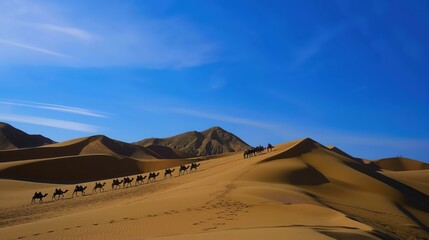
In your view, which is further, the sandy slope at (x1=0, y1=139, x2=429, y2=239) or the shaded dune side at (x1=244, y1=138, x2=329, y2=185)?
the shaded dune side at (x1=244, y1=138, x2=329, y2=185)

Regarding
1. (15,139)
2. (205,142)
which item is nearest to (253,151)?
(15,139)

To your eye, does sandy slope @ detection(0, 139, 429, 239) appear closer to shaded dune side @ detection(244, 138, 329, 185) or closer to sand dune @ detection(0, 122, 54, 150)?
shaded dune side @ detection(244, 138, 329, 185)

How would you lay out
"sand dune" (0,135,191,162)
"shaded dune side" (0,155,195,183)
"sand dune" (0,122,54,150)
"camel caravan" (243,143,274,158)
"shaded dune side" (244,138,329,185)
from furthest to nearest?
"sand dune" (0,122,54,150) < "sand dune" (0,135,191,162) < "shaded dune side" (0,155,195,183) < "camel caravan" (243,143,274,158) < "shaded dune side" (244,138,329,185)

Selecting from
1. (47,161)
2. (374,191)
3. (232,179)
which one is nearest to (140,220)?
(232,179)

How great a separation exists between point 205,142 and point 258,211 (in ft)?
463

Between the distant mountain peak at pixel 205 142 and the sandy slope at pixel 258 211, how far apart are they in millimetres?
112755

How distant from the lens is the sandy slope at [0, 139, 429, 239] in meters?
13.0

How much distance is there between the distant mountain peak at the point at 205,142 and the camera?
148 metres

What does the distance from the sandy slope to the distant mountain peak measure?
112755mm

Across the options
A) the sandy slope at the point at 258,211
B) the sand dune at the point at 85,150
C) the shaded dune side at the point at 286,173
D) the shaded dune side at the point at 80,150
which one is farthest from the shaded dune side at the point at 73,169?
the shaded dune side at the point at 286,173

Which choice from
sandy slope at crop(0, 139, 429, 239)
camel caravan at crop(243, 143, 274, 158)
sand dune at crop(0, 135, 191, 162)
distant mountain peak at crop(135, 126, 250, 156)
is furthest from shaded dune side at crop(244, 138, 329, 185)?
distant mountain peak at crop(135, 126, 250, 156)

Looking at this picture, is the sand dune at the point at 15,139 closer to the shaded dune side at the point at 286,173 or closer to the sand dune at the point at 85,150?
the sand dune at the point at 85,150

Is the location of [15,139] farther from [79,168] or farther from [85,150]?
[79,168]

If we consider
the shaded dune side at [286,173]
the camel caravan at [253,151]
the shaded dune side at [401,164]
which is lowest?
the shaded dune side at [286,173]
